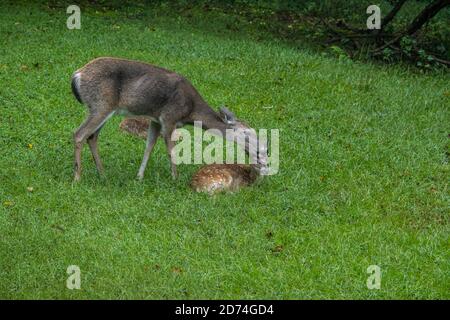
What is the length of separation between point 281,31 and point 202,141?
294 inches

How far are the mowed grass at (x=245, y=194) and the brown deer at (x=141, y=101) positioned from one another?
466 millimetres

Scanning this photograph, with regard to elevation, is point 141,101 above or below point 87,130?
above

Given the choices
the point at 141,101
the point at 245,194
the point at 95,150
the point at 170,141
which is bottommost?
the point at 245,194

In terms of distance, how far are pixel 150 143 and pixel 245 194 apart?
1376 millimetres

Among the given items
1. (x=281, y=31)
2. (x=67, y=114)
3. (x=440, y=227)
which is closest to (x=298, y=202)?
(x=440, y=227)

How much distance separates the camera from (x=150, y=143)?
31.7ft

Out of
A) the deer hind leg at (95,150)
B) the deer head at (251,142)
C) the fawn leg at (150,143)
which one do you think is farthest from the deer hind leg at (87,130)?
the deer head at (251,142)

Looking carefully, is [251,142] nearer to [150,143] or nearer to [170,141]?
[170,141]

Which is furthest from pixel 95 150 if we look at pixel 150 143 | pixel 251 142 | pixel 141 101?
pixel 251 142

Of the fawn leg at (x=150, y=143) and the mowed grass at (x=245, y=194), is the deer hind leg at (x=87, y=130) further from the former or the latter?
the fawn leg at (x=150, y=143)

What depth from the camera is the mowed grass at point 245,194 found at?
7.09 m

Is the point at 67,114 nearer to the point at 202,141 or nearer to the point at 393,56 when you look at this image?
the point at 202,141

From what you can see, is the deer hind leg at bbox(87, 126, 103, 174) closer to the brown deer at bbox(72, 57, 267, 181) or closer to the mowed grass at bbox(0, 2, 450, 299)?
the brown deer at bbox(72, 57, 267, 181)

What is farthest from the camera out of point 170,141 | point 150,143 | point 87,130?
point 150,143
